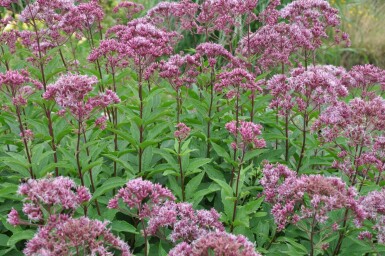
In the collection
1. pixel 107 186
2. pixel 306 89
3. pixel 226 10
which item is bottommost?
pixel 107 186

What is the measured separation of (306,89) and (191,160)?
3.99ft

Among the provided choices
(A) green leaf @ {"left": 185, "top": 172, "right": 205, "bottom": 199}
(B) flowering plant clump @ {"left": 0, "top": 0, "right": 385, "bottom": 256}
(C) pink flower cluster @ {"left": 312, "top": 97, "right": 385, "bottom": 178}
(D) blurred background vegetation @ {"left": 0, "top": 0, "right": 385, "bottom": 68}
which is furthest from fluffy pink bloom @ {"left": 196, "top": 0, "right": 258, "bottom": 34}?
(D) blurred background vegetation @ {"left": 0, "top": 0, "right": 385, "bottom": 68}

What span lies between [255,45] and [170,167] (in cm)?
209

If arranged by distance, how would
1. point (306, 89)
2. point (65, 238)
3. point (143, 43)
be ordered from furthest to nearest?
point (143, 43) < point (306, 89) < point (65, 238)

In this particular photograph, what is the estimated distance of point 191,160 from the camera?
4895 mm

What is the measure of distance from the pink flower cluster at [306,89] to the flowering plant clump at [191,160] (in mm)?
16

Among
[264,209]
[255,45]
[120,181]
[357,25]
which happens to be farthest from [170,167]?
[357,25]

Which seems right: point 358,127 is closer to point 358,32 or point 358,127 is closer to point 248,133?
point 248,133

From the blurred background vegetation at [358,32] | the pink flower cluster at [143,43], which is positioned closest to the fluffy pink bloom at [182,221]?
the pink flower cluster at [143,43]

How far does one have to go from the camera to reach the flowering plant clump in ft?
11.1

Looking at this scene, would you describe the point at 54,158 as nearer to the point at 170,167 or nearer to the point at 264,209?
the point at 170,167

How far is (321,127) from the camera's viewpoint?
4812 millimetres

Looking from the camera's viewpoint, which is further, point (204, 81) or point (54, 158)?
point (204, 81)

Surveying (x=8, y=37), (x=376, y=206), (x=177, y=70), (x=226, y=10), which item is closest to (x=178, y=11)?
(x=226, y=10)
